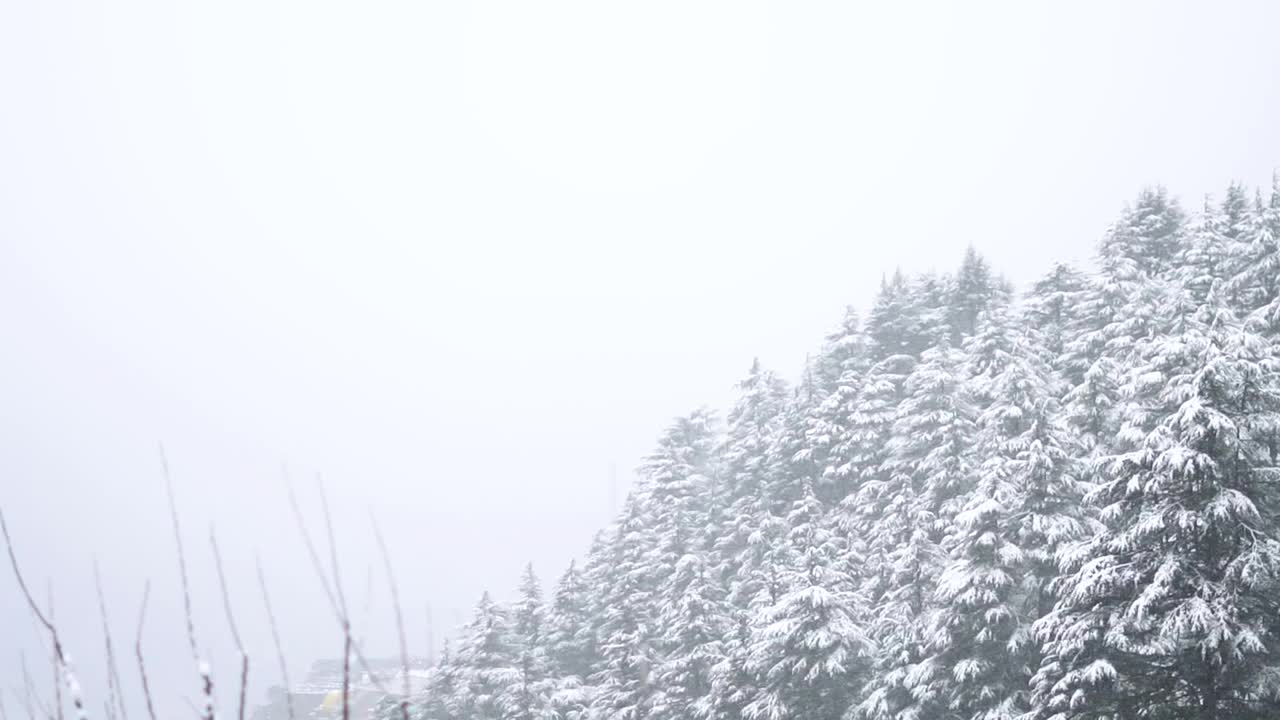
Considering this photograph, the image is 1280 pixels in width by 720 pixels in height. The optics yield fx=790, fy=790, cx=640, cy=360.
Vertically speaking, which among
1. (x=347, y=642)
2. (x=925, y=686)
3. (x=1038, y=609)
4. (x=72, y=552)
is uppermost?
(x=72, y=552)

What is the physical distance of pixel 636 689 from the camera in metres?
26.7

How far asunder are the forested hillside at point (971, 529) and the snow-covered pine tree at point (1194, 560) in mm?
43

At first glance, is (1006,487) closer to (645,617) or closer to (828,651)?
(828,651)

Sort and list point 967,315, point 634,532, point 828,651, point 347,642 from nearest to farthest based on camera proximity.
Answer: point 347,642 < point 828,651 < point 634,532 < point 967,315

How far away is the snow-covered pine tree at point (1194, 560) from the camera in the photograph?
34.2ft

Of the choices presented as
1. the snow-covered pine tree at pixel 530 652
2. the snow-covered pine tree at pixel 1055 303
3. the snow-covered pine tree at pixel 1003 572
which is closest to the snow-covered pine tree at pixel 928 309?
the snow-covered pine tree at pixel 1055 303

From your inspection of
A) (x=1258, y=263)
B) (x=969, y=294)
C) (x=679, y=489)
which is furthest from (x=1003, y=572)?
(x=969, y=294)

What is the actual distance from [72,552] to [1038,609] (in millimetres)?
143066

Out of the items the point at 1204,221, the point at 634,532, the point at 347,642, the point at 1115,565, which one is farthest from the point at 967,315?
the point at 347,642

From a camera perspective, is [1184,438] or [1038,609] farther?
[1038,609]

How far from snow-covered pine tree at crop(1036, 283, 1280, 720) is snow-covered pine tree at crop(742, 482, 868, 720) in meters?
7.80

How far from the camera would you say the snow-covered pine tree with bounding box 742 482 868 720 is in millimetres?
20250

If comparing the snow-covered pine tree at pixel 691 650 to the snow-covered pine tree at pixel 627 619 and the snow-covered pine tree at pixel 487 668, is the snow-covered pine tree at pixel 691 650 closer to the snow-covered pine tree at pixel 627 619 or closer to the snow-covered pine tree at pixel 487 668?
the snow-covered pine tree at pixel 627 619

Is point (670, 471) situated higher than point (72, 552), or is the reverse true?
point (72, 552)
